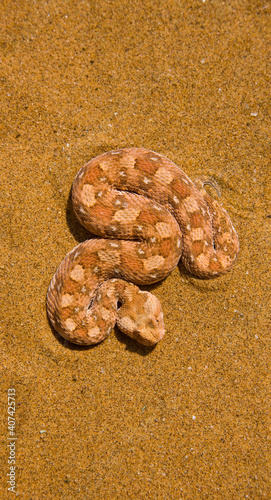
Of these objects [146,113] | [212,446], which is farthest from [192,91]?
[212,446]

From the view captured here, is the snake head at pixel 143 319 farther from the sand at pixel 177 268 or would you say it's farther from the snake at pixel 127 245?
the sand at pixel 177 268

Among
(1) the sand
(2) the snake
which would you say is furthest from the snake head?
(1) the sand

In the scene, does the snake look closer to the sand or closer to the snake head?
the snake head

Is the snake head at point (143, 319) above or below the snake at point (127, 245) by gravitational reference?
below

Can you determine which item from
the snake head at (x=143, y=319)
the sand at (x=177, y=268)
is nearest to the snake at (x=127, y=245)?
the snake head at (x=143, y=319)

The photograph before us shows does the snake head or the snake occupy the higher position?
the snake

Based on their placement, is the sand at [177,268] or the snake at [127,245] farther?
the sand at [177,268]

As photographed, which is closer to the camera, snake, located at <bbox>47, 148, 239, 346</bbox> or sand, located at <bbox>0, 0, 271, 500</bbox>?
snake, located at <bbox>47, 148, 239, 346</bbox>
